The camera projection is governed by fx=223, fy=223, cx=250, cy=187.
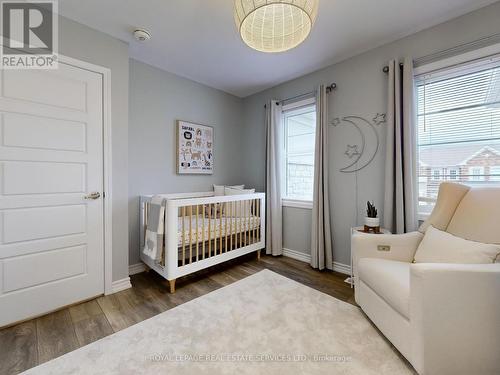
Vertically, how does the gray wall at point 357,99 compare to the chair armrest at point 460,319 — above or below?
above

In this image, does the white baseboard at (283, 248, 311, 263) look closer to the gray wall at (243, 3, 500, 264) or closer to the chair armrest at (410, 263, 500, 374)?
the gray wall at (243, 3, 500, 264)

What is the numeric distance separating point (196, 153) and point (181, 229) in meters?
1.27

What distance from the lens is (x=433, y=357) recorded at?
1.11 meters

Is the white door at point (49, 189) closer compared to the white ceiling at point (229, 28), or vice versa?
the white door at point (49, 189)

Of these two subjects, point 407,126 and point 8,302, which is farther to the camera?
point 407,126

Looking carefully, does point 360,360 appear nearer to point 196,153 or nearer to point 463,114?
point 463,114

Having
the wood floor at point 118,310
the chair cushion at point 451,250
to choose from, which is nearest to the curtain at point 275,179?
the wood floor at point 118,310

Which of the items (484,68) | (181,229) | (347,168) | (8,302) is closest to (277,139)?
(347,168)

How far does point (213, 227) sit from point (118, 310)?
109 cm

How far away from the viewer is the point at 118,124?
213cm

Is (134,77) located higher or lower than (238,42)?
lower

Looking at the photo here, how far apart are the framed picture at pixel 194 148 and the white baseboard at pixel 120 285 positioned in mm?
1376

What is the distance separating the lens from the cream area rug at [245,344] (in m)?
1.24

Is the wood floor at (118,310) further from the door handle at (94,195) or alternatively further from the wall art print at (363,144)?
the wall art print at (363,144)
